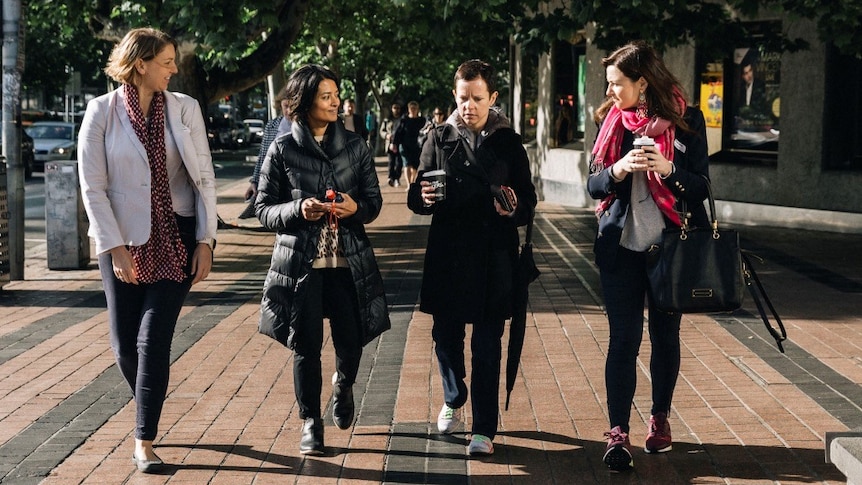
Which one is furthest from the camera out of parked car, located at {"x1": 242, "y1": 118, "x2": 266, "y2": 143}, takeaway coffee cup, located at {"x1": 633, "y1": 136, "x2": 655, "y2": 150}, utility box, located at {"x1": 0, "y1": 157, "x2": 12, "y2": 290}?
parked car, located at {"x1": 242, "y1": 118, "x2": 266, "y2": 143}

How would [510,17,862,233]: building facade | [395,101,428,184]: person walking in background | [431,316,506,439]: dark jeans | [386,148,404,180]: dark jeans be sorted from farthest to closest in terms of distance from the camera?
[386,148,404,180]: dark jeans
[395,101,428,184]: person walking in background
[510,17,862,233]: building facade
[431,316,506,439]: dark jeans

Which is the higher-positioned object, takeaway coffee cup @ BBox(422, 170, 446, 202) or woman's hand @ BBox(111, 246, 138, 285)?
takeaway coffee cup @ BBox(422, 170, 446, 202)

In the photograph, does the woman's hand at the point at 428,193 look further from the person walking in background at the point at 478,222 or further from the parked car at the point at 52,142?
the parked car at the point at 52,142

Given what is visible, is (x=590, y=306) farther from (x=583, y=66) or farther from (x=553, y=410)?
(x=583, y=66)

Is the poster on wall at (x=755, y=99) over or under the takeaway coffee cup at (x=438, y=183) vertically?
over

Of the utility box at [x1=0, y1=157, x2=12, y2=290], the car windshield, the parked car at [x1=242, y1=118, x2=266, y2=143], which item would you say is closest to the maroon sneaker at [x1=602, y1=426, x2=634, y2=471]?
the utility box at [x1=0, y1=157, x2=12, y2=290]

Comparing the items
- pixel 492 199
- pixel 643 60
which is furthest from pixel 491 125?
pixel 643 60

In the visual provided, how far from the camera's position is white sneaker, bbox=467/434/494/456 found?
5309 mm

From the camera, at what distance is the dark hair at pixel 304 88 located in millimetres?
5230

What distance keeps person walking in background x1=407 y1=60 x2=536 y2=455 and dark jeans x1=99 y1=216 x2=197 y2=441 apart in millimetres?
1057

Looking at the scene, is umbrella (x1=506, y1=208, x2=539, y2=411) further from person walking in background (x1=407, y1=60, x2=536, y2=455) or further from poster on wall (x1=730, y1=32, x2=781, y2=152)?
poster on wall (x1=730, y1=32, x2=781, y2=152)

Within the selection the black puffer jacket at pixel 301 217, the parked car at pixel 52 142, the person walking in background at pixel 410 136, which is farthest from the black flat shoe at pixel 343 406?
the parked car at pixel 52 142

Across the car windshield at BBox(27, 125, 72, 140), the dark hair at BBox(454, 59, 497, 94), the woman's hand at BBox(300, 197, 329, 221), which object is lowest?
the woman's hand at BBox(300, 197, 329, 221)

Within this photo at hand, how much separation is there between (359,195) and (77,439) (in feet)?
5.49
